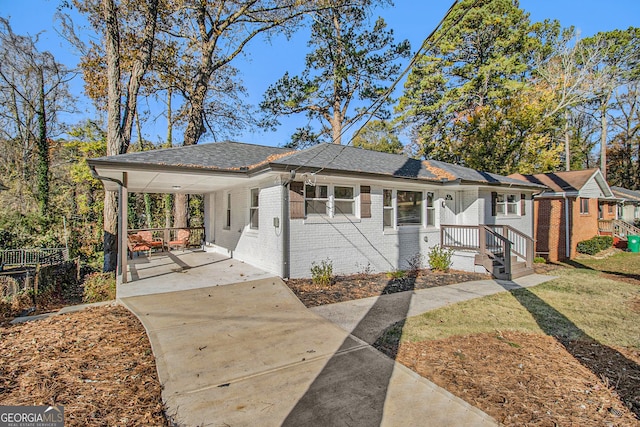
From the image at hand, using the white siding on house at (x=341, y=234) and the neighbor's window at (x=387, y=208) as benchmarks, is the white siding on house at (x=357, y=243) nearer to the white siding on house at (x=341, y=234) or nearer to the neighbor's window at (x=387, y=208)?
the white siding on house at (x=341, y=234)

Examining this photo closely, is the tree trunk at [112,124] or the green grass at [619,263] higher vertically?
the tree trunk at [112,124]

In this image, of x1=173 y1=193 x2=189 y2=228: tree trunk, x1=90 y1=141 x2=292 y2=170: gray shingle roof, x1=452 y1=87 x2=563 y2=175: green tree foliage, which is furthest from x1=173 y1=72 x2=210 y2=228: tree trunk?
x1=452 y1=87 x2=563 y2=175: green tree foliage

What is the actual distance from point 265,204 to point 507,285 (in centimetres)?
745

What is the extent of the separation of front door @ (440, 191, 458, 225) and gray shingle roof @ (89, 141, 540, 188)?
33.2 inches

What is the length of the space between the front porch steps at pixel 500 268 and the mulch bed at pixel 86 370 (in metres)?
9.98

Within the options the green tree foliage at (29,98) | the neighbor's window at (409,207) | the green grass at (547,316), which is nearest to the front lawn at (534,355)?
the green grass at (547,316)

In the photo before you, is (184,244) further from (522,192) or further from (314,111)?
(522,192)

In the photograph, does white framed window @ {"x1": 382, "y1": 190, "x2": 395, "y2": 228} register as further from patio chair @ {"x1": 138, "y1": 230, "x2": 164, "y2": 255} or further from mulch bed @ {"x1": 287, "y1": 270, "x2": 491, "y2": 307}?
patio chair @ {"x1": 138, "y1": 230, "x2": 164, "y2": 255}

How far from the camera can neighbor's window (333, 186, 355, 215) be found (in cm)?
945

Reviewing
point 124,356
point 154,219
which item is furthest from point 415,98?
point 124,356

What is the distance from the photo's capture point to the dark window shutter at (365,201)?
970cm

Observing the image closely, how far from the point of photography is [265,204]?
8.98 metres

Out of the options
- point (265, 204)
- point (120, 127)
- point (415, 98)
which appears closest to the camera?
point (265, 204)

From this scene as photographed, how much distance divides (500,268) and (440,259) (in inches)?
72.7
